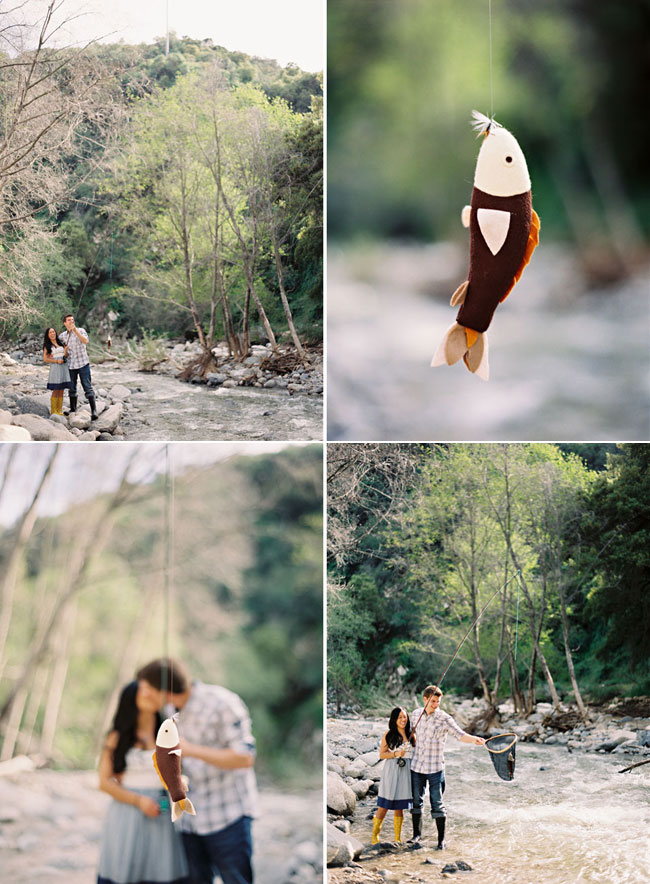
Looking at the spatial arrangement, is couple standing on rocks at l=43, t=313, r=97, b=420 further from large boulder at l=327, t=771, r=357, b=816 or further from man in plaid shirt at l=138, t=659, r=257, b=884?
large boulder at l=327, t=771, r=357, b=816

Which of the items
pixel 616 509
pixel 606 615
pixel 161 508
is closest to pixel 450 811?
pixel 606 615

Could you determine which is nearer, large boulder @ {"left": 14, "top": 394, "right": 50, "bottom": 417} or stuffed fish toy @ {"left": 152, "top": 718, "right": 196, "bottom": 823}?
stuffed fish toy @ {"left": 152, "top": 718, "right": 196, "bottom": 823}

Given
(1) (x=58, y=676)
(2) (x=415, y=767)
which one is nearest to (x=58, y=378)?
(1) (x=58, y=676)

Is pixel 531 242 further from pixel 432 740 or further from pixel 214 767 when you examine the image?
pixel 214 767

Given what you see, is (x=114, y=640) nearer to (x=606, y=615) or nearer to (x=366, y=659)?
(x=366, y=659)

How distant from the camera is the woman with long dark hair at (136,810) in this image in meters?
2.48

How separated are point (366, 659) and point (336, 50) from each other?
204 cm

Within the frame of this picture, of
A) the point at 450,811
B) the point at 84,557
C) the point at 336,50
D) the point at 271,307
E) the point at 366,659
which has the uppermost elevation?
the point at 336,50

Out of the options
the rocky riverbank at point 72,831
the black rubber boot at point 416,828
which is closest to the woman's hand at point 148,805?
the rocky riverbank at point 72,831

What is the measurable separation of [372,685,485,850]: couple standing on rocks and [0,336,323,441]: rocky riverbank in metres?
1.03

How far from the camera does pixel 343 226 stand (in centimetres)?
262

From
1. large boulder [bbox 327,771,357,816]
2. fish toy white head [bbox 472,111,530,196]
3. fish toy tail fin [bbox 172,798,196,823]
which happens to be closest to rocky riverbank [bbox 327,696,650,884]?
large boulder [bbox 327,771,357,816]

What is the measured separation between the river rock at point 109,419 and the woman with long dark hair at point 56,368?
0.44ft

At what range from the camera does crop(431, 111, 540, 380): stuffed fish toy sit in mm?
1941
